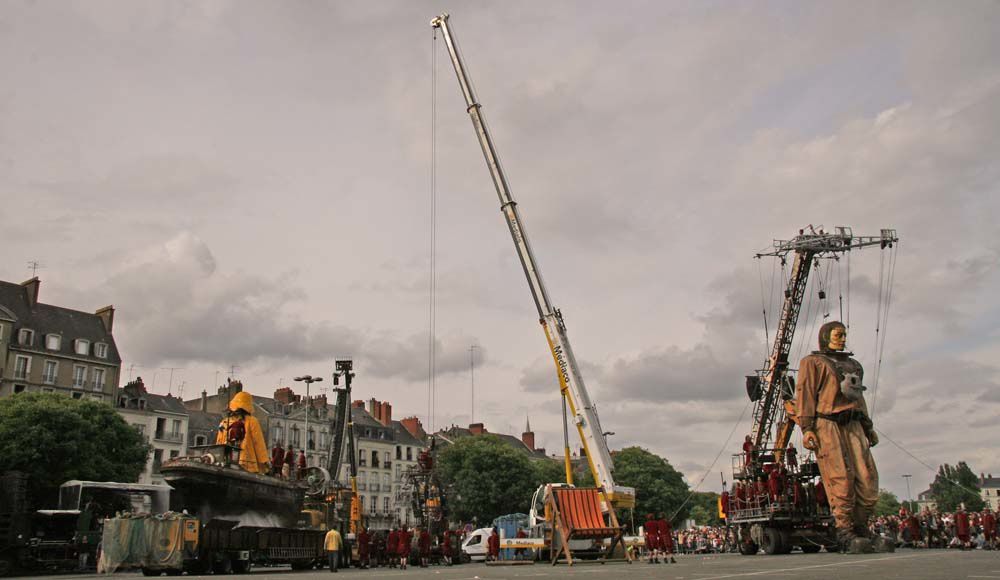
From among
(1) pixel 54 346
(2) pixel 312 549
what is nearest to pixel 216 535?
(2) pixel 312 549

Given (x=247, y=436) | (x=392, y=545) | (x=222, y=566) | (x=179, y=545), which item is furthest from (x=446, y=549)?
(x=179, y=545)

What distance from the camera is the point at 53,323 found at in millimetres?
68125

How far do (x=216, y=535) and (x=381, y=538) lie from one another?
13.4m

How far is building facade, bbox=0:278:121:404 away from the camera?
6303 cm

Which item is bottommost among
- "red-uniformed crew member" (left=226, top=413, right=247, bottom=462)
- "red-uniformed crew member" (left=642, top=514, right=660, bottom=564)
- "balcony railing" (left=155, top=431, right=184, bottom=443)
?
"red-uniformed crew member" (left=642, top=514, right=660, bottom=564)

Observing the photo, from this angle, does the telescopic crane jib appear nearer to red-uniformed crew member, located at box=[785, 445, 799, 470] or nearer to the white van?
red-uniformed crew member, located at box=[785, 445, 799, 470]

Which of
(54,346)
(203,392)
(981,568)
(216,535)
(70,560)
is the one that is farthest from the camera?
(203,392)

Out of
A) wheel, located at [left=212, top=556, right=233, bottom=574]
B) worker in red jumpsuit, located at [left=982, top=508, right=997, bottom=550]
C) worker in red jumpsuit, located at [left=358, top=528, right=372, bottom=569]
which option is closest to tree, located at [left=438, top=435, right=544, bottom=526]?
worker in red jumpsuit, located at [left=358, top=528, right=372, bottom=569]

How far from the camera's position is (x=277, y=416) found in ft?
278

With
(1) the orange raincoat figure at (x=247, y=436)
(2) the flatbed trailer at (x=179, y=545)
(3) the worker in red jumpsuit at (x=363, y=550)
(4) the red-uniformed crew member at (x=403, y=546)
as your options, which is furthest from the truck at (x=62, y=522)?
(4) the red-uniformed crew member at (x=403, y=546)

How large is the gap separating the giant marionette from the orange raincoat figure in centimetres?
1993

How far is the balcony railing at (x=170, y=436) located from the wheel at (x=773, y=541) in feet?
198

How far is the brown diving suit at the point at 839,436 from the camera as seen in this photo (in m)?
19.6

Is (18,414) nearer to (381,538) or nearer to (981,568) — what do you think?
(381,538)
